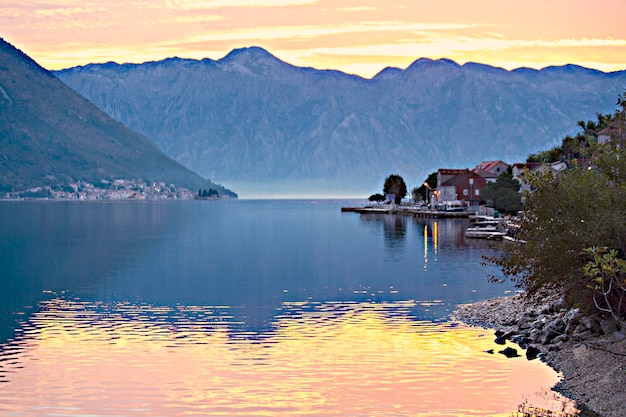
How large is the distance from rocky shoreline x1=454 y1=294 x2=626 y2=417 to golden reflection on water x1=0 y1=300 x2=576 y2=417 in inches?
44.1

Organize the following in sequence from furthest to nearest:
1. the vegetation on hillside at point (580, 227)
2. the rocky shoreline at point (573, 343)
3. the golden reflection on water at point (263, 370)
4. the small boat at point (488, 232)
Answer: the small boat at point (488, 232) < the vegetation on hillside at point (580, 227) < the golden reflection on water at point (263, 370) < the rocky shoreline at point (573, 343)

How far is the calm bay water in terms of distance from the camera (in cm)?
3256

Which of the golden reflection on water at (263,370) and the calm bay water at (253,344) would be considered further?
the calm bay water at (253,344)

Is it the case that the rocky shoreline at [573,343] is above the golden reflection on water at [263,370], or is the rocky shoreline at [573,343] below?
above

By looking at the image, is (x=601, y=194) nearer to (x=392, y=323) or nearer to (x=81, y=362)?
(x=392, y=323)

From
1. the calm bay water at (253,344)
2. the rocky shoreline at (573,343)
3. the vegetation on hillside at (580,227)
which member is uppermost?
the vegetation on hillside at (580,227)

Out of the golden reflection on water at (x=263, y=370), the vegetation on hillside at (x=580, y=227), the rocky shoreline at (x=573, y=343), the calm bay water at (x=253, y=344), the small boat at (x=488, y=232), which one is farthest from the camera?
the small boat at (x=488, y=232)

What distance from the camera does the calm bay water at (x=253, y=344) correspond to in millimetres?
32562

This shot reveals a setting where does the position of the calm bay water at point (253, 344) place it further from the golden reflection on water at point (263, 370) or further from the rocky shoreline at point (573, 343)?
the rocky shoreline at point (573, 343)

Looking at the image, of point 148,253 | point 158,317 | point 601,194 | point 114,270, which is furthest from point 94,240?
point 601,194

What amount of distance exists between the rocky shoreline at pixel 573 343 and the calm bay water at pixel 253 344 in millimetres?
1039

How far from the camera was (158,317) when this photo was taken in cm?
5234

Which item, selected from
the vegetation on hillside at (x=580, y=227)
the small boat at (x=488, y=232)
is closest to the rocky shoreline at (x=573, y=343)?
the vegetation on hillside at (x=580, y=227)

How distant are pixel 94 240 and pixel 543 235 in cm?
10688
